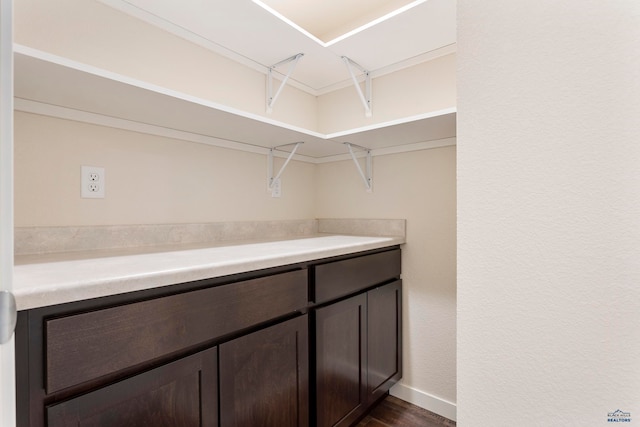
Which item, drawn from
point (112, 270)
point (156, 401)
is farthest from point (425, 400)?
point (112, 270)

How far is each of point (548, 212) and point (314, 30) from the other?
174 centimetres

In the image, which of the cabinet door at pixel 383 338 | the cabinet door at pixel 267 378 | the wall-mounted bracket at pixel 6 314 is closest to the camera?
the wall-mounted bracket at pixel 6 314

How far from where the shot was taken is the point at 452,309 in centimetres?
166

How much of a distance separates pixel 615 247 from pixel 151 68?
→ 1.57m

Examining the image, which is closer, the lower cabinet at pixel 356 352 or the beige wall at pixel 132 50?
the beige wall at pixel 132 50

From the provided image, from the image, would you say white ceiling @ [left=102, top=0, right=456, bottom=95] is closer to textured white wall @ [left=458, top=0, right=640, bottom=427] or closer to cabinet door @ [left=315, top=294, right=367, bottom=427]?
textured white wall @ [left=458, top=0, right=640, bottom=427]

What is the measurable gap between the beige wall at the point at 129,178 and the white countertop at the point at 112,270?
191 millimetres

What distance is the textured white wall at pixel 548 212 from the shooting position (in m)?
0.50

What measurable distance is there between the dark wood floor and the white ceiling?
1907mm

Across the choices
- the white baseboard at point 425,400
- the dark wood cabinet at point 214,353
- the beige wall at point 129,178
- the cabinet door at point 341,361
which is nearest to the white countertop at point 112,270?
the dark wood cabinet at point 214,353

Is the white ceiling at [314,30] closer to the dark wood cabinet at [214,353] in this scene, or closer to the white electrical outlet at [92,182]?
the white electrical outlet at [92,182]

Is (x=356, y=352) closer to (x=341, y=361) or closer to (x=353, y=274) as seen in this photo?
(x=341, y=361)

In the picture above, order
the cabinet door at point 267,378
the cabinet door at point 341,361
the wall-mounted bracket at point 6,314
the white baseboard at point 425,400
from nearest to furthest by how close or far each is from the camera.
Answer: the wall-mounted bracket at point 6,314 < the cabinet door at point 267,378 < the cabinet door at point 341,361 < the white baseboard at point 425,400

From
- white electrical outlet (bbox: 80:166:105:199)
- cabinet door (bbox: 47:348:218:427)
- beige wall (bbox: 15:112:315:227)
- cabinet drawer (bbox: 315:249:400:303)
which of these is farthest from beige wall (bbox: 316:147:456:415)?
white electrical outlet (bbox: 80:166:105:199)
